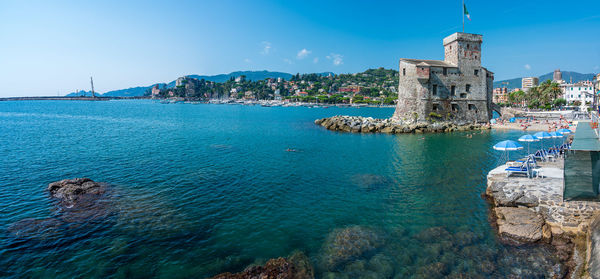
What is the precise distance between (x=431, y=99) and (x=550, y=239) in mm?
38555

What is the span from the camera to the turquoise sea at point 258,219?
1002cm

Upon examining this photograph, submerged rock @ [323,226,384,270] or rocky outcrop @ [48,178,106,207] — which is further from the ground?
rocky outcrop @ [48,178,106,207]

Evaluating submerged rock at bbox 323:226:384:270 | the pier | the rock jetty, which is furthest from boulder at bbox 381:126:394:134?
submerged rock at bbox 323:226:384:270

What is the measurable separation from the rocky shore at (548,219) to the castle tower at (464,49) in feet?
118

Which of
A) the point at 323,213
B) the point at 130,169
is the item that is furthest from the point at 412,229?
the point at 130,169

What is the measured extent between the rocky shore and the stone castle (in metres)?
33.5

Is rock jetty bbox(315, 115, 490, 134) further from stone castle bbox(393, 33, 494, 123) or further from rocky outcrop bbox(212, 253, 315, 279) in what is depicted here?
rocky outcrop bbox(212, 253, 315, 279)

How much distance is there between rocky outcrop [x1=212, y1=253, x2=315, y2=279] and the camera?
906 cm

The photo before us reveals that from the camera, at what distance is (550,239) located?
11.2 meters

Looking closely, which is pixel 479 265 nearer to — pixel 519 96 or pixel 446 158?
pixel 446 158

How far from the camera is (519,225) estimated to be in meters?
11.9

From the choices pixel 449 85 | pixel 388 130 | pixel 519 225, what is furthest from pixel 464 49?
pixel 519 225

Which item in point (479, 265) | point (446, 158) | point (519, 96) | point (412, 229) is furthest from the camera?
point (519, 96)

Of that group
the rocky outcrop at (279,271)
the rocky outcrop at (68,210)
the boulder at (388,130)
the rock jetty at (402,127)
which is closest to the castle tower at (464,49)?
the rock jetty at (402,127)
